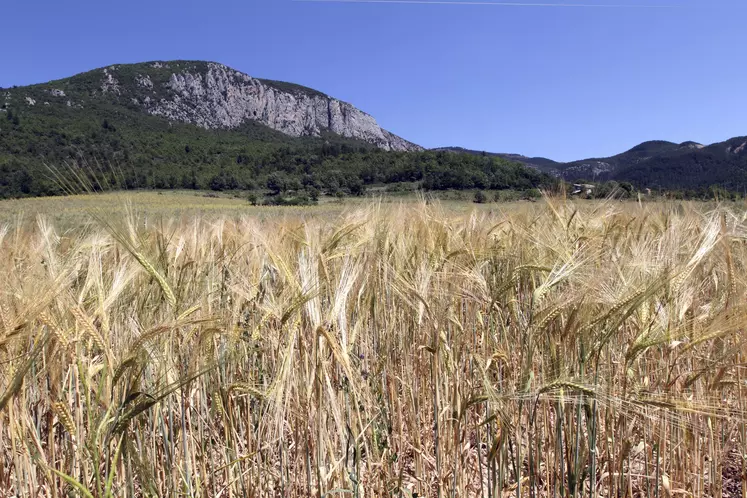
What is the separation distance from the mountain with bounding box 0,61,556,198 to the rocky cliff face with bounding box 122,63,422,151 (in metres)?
0.35

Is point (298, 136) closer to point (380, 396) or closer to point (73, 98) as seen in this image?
point (73, 98)

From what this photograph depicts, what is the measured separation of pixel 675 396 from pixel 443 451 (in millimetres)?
789

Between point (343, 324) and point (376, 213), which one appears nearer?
point (343, 324)

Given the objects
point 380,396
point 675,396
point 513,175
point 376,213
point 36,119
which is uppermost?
point 36,119

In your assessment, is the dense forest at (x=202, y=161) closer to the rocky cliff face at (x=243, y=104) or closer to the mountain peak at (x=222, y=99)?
the mountain peak at (x=222, y=99)

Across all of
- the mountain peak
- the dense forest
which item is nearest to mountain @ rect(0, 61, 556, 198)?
the dense forest

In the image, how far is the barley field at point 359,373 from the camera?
3.35 ft

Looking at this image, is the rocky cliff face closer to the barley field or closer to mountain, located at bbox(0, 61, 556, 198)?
mountain, located at bbox(0, 61, 556, 198)

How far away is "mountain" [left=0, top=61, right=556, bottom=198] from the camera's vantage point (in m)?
46.3

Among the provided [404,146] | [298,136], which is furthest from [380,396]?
[404,146]

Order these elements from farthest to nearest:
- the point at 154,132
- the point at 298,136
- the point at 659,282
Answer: the point at 298,136 < the point at 154,132 < the point at 659,282

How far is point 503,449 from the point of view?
1.29 m

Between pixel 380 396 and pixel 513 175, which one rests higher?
pixel 513 175

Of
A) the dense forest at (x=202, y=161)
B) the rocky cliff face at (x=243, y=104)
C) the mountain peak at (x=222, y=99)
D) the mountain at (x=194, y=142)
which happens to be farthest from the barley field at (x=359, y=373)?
the rocky cliff face at (x=243, y=104)
